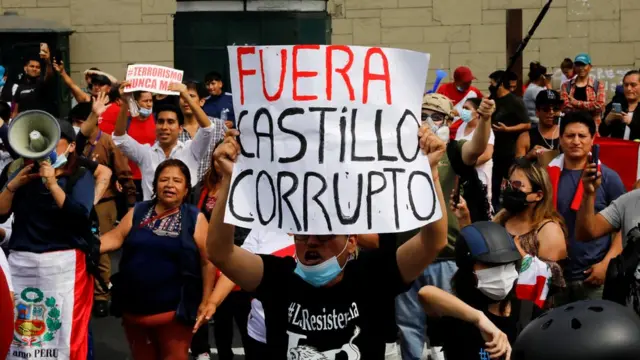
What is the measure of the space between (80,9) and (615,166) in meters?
11.7

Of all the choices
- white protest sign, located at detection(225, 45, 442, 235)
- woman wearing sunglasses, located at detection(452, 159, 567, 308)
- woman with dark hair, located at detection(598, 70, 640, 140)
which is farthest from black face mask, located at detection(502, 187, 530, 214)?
woman with dark hair, located at detection(598, 70, 640, 140)

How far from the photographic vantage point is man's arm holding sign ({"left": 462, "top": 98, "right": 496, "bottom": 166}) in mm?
7098

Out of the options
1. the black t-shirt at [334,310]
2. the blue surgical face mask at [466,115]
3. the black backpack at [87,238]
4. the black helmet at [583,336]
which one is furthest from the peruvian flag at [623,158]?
the black helmet at [583,336]

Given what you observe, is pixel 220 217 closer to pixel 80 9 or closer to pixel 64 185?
pixel 64 185

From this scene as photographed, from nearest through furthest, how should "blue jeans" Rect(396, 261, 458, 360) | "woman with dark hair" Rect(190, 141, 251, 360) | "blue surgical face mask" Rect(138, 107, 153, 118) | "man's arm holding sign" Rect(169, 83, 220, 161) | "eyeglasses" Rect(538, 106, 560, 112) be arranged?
"blue jeans" Rect(396, 261, 458, 360) → "woman with dark hair" Rect(190, 141, 251, 360) → "man's arm holding sign" Rect(169, 83, 220, 161) → "eyeglasses" Rect(538, 106, 560, 112) → "blue surgical face mask" Rect(138, 107, 153, 118)

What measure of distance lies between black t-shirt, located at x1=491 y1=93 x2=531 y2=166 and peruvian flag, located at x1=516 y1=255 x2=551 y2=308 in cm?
777

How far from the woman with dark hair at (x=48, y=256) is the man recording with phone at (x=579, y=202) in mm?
2739

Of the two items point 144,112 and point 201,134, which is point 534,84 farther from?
point 201,134

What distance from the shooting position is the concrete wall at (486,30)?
18844 millimetres

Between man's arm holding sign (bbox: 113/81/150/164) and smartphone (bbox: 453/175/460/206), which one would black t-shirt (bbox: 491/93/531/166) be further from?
smartphone (bbox: 453/175/460/206)

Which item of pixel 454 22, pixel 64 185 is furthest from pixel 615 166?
pixel 454 22

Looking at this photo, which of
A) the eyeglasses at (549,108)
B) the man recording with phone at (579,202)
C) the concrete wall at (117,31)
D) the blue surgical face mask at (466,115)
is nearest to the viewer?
the man recording with phone at (579,202)

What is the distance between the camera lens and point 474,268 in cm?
543

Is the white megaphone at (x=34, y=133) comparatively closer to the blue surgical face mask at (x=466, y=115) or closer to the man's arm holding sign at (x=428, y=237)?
the blue surgical face mask at (x=466, y=115)
